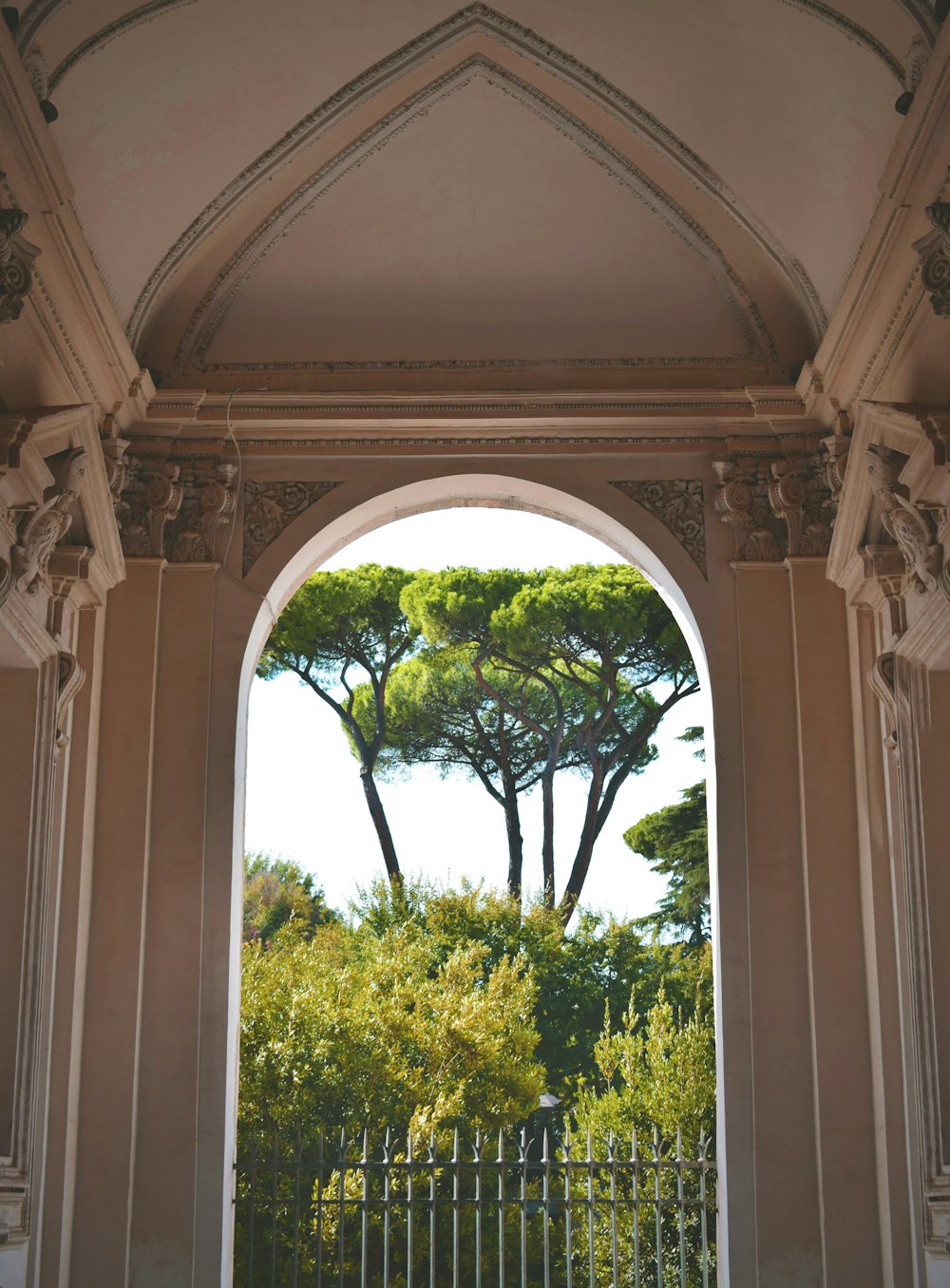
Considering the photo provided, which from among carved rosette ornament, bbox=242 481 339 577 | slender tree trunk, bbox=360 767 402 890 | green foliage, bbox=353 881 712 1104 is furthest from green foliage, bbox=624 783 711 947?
carved rosette ornament, bbox=242 481 339 577

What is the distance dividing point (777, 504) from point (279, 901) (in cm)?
1397

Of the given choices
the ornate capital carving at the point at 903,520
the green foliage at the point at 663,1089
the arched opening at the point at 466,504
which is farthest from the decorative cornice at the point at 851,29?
the green foliage at the point at 663,1089

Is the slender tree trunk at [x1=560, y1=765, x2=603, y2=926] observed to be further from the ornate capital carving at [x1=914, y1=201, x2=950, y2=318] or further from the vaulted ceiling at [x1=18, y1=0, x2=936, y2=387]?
the ornate capital carving at [x1=914, y1=201, x2=950, y2=318]

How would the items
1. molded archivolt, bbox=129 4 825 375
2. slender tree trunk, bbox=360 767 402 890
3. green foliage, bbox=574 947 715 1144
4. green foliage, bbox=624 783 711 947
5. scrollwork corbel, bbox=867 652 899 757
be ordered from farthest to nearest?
slender tree trunk, bbox=360 767 402 890
green foliage, bbox=624 783 711 947
green foliage, bbox=574 947 715 1144
molded archivolt, bbox=129 4 825 375
scrollwork corbel, bbox=867 652 899 757

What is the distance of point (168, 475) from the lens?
7.26 m

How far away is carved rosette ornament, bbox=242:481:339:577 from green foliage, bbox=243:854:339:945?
38.6 feet

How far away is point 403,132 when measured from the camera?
23.5ft

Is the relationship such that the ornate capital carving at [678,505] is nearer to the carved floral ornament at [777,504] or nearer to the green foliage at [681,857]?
the carved floral ornament at [777,504]

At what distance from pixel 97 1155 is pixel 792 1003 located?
312 cm

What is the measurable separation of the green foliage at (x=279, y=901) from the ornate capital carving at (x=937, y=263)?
14.6 m

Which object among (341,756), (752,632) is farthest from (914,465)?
(341,756)

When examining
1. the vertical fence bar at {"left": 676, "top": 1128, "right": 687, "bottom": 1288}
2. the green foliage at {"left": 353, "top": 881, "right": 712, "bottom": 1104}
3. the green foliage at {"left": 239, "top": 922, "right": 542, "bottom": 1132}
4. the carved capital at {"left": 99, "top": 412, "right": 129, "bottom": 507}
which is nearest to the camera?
the vertical fence bar at {"left": 676, "top": 1128, "right": 687, "bottom": 1288}

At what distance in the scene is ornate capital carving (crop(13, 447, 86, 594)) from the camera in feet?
18.4

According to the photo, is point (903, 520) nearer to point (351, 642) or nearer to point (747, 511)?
point (747, 511)
